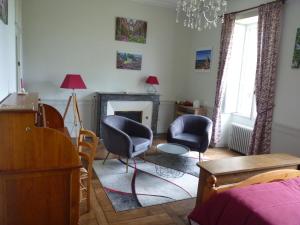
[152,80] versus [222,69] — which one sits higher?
[222,69]

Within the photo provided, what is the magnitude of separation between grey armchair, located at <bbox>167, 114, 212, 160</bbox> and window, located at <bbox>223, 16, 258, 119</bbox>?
807mm

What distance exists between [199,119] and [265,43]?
1.66 m

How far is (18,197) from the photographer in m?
1.80

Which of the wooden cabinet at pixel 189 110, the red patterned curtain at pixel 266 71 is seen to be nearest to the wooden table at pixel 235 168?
the red patterned curtain at pixel 266 71

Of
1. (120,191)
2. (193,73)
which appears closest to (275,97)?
(193,73)

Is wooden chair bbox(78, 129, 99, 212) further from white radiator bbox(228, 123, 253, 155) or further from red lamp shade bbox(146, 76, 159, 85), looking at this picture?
white radiator bbox(228, 123, 253, 155)

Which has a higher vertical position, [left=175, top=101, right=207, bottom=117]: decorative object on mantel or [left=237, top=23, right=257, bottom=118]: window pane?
[left=237, top=23, right=257, bottom=118]: window pane

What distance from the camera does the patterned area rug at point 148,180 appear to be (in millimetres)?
2900

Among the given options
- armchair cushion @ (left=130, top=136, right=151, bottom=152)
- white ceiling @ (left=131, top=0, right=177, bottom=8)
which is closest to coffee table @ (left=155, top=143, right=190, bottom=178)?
armchair cushion @ (left=130, top=136, right=151, bottom=152)

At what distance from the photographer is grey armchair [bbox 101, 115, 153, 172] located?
140 inches

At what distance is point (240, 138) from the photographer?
188 inches

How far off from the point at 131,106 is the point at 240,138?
90.8 inches

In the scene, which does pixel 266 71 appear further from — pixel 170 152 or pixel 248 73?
pixel 170 152

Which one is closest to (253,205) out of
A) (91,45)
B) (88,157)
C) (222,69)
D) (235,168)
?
(235,168)
